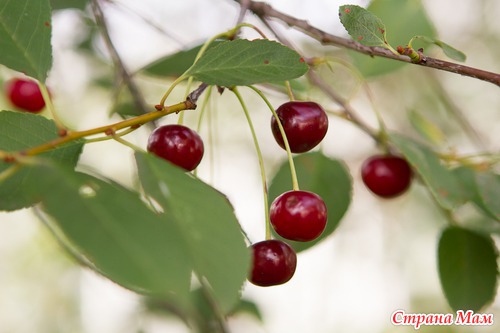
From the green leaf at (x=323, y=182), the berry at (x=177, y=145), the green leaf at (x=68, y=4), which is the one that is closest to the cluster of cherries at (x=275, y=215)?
the berry at (x=177, y=145)

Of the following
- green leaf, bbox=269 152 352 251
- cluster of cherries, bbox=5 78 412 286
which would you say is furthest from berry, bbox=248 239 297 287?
green leaf, bbox=269 152 352 251

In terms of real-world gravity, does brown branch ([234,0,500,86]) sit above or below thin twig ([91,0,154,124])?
above

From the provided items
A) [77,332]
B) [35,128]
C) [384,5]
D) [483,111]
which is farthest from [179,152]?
[483,111]

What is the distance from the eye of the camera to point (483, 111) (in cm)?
465

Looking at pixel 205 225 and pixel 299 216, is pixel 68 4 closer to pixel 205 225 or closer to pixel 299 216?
pixel 299 216

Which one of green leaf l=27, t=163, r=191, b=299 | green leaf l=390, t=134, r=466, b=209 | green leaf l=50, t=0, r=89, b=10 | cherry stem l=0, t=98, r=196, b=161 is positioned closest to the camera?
green leaf l=27, t=163, r=191, b=299

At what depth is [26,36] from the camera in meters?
0.89

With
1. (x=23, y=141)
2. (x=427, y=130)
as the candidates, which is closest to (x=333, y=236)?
(x=427, y=130)

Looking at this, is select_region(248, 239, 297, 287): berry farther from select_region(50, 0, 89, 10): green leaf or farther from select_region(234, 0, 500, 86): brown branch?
select_region(50, 0, 89, 10): green leaf

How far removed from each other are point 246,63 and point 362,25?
0.63 ft

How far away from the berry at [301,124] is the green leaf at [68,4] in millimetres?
1001

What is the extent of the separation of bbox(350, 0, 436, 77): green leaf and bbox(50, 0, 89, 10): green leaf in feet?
2.75

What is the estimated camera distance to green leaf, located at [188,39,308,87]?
2.73 feet

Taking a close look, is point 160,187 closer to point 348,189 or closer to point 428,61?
point 428,61
